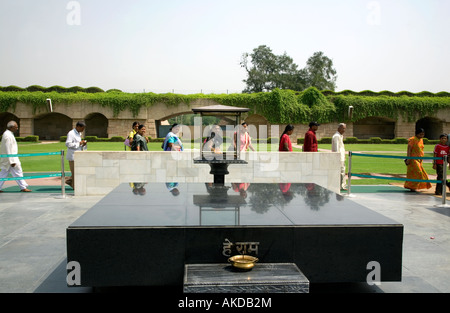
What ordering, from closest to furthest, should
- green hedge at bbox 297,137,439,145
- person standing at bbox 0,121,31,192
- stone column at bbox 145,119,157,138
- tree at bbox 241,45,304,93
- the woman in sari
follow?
person standing at bbox 0,121,31,192
the woman in sari
green hedge at bbox 297,137,439,145
stone column at bbox 145,119,157,138
tree at bbox 241,45,304,93

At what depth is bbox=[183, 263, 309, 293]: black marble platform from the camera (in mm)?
2717

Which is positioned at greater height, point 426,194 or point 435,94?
point 435,94

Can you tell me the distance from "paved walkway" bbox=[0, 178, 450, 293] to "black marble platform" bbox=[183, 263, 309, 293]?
69cm

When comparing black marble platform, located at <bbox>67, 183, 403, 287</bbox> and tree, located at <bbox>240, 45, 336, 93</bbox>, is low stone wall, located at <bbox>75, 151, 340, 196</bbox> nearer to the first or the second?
black marble platform, located at <bbox>67, 183, 403, 287</bbox>

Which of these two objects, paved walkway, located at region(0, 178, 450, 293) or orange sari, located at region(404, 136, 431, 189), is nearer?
paved walkway, located at region(0, 178, 450, 293)

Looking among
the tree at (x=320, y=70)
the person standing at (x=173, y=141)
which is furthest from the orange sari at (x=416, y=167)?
the tree at (x=320, y=70)

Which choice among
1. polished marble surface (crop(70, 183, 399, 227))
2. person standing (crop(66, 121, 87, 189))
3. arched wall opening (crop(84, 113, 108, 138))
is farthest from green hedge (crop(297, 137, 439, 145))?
polished marble surface (crop(70, 183, 399, 227))

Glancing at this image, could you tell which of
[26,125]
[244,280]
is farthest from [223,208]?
[26,125]

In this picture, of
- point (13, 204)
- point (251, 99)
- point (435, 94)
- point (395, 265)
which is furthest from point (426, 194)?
point (435, 94)

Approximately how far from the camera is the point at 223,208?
3818mm

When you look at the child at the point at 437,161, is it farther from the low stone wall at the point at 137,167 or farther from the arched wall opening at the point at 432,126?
the arched wall opening at the point at 432,126

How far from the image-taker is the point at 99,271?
305cm
